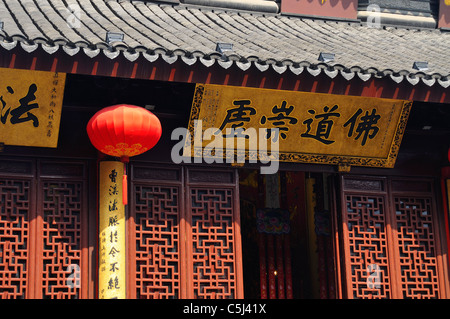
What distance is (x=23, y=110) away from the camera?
27.7 feet

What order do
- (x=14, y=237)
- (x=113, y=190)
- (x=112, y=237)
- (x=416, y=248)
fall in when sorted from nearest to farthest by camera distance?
1. (x=14, y=237)
2. (x=112, y=237)
3. (x=113, y=190)
4. (x=416, y=248)

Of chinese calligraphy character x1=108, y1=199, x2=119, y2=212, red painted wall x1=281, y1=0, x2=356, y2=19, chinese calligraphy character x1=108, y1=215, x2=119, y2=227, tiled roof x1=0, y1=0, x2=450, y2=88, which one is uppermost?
red painted wall x1=281, y1=0, x2=356, y2=19

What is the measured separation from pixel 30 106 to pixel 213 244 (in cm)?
209

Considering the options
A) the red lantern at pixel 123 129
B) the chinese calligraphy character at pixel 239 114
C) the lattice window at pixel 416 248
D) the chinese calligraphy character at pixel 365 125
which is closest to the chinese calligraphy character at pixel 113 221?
the red lantern at pixel 123 129

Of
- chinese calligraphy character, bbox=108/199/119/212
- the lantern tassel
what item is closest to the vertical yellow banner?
chinese calligraphy character, bbox=108/199/119/212

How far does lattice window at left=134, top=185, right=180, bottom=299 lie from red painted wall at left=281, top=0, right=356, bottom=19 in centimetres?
306

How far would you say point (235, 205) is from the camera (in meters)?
9.10

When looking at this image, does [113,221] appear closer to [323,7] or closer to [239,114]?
[239,114]

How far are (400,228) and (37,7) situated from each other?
4.16 metres

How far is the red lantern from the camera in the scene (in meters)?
8.23

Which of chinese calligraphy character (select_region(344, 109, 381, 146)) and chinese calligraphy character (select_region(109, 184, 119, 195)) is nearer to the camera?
chinese calligraphy character (select_region(109, 184, 119, 195))

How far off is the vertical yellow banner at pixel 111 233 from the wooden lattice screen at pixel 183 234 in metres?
0.12

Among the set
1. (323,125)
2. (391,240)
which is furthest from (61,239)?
(391,240)

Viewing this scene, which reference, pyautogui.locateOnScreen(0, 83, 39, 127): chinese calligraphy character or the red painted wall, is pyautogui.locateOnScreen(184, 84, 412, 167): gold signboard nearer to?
pyautogui.locateOnScreen(0, 83, 39, 127): chinese calligraphy character
